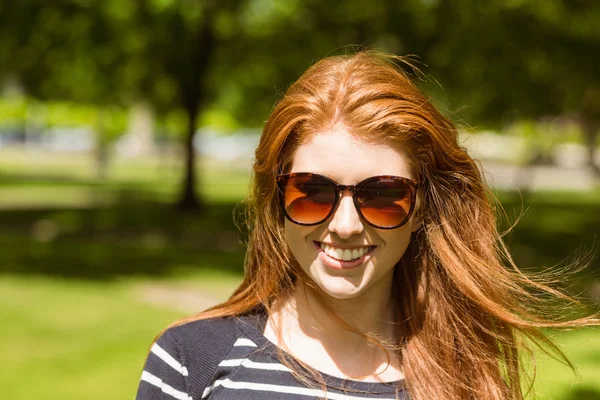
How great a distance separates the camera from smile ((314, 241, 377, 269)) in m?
1.97

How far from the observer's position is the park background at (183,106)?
764cm

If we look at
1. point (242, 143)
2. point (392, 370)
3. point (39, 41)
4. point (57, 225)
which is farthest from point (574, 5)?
point (242, 143)

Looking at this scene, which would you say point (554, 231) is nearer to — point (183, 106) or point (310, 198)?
point (183, 106)

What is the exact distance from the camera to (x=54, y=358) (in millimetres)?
7086

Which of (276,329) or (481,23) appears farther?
(481,23)

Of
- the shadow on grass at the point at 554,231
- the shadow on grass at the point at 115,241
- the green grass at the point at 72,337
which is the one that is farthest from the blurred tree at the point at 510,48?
the green grass at the point at 72,337

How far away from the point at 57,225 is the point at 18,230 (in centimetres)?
106

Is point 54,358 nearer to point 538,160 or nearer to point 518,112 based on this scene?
point 518,112

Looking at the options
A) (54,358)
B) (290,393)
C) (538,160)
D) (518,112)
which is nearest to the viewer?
(290,393)

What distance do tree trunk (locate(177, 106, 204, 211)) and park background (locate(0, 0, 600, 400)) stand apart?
47 millimetres

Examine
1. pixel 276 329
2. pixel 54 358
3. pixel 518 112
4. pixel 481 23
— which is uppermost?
pixel 481 23

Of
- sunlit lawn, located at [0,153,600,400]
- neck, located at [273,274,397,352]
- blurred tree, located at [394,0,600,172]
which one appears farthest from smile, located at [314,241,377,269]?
blurred tree, located at [394,0,600,172]

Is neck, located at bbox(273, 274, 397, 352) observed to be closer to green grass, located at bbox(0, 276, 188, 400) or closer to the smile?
the smile

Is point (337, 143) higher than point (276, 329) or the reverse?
higher
